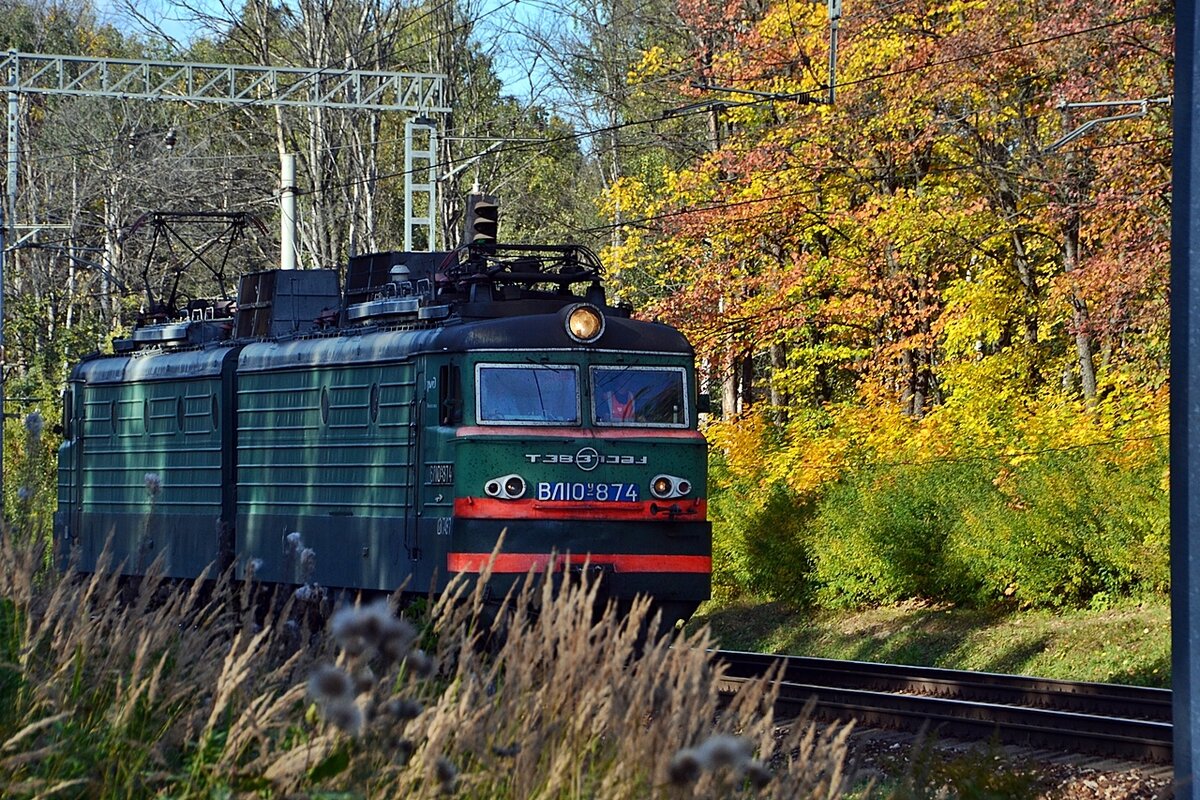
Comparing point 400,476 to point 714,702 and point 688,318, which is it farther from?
point 688,318

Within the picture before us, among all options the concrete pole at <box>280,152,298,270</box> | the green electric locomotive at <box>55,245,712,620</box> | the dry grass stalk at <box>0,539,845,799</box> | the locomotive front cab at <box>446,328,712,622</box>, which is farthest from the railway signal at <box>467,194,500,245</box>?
the dry grass stalk at <box>0,539,845,799</box>

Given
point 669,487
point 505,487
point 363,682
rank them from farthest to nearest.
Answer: point 669,487
point 505,487
point 363,682

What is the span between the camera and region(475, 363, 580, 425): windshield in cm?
1317

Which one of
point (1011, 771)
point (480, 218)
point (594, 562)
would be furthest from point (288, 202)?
point (1011, 771)

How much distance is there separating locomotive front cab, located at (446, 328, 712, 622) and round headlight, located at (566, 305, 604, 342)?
5.2 inches

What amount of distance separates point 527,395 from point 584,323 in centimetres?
71

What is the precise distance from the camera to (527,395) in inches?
525

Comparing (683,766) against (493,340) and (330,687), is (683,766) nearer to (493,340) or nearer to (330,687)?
(330,687)

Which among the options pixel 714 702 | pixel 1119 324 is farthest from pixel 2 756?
pixel 1119 324

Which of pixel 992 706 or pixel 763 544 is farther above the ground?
pixel 763 544

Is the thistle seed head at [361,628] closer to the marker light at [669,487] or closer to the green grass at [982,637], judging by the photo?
the marker light at [669,487]

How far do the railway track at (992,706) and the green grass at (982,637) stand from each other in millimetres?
1293

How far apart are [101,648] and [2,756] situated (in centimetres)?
112

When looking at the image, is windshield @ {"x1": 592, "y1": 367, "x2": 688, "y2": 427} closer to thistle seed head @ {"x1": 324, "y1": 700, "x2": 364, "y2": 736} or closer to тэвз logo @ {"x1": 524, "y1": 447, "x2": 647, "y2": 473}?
тэвз logo @ {"x1": 524, "y1": 447, "x2": 647, "y2": 473}
